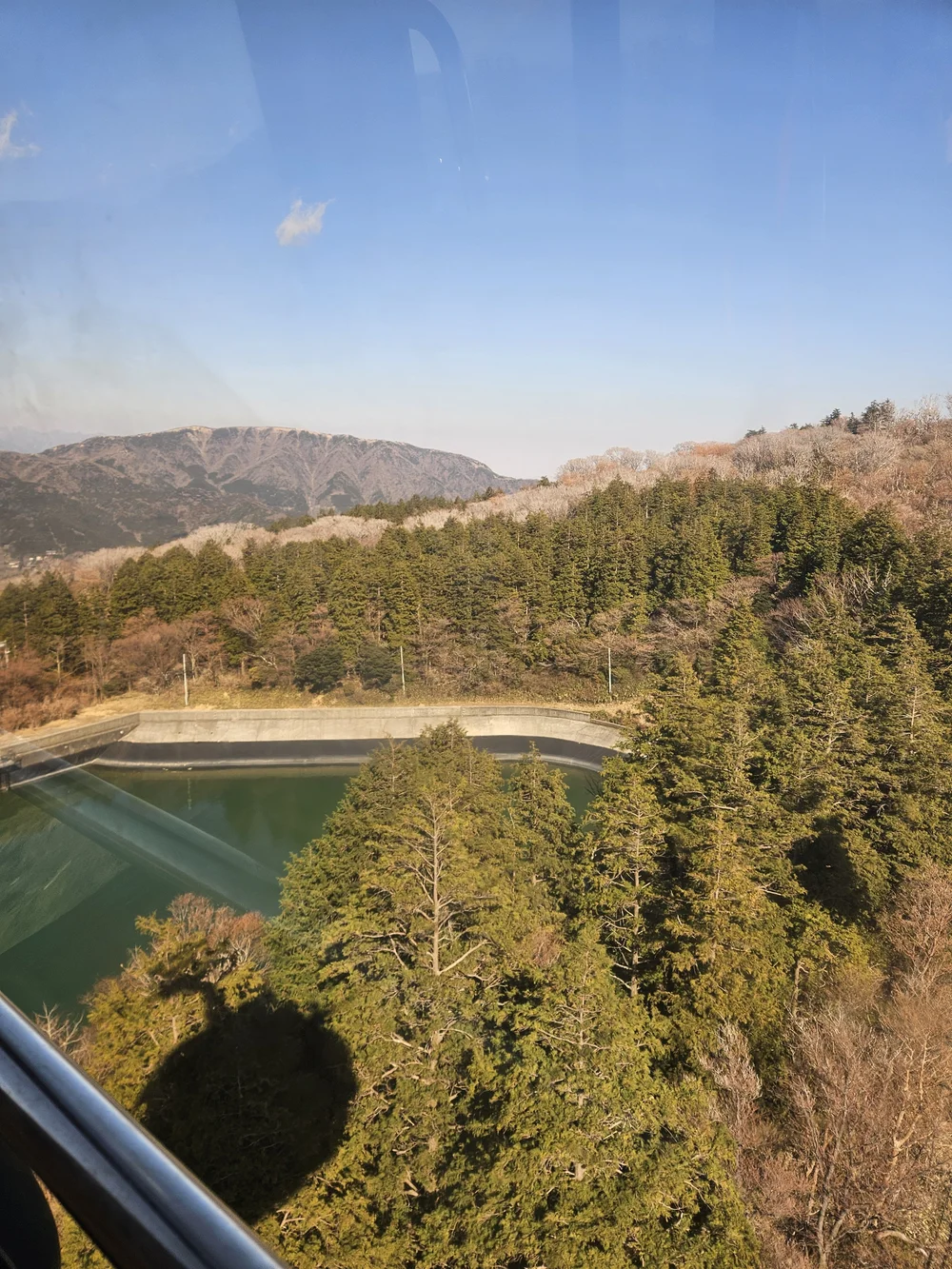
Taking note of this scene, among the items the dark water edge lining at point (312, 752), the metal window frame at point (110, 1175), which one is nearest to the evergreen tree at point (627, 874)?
the metal window frame at point (110, 1175)

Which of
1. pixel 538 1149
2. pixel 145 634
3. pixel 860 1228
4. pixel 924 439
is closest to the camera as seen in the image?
pixel 538 1149

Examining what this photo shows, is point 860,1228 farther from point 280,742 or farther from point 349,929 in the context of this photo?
point 280,742

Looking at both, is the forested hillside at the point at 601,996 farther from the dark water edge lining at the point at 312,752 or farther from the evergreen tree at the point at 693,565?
the evergreen tree at the point at 693,565

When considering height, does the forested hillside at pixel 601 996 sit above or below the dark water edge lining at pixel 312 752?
above

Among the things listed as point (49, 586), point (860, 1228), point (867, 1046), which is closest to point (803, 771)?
point (867, 1046)

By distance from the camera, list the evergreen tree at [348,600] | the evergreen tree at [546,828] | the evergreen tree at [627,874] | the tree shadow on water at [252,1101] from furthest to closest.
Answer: the evergreen tree at [348,600] < the evergreen tree at [546,828] < the evergreen tree at [627,874] < the tree shadow on water at [252,1101]

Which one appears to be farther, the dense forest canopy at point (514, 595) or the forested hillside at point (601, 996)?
the dense forest canopy at point (514, 595)
